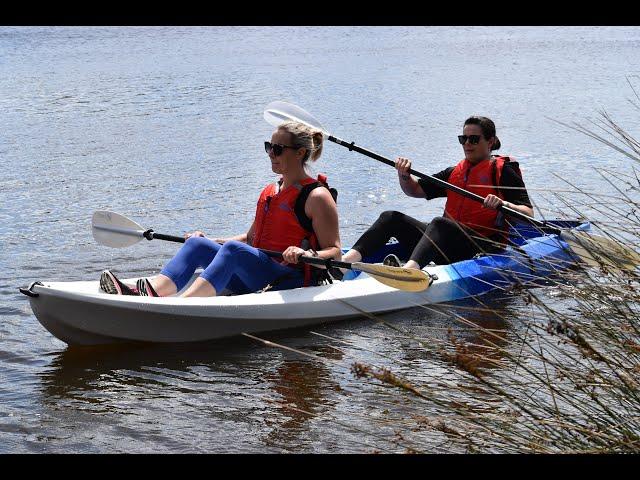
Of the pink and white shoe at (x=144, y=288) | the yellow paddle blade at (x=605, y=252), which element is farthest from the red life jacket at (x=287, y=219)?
the yellow paddle blade at (x=605, y=252)

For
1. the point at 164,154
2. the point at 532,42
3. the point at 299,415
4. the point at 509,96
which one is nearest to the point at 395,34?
the point at 532,42

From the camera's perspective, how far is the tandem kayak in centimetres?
500

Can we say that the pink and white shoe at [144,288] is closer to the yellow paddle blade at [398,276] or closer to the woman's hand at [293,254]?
the woman's hand at [293,254]

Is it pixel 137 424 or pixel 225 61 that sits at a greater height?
pixel 225 61

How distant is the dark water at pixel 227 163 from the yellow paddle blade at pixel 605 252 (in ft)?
0.96

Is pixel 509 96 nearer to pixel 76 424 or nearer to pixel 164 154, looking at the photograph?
pixel 164 154

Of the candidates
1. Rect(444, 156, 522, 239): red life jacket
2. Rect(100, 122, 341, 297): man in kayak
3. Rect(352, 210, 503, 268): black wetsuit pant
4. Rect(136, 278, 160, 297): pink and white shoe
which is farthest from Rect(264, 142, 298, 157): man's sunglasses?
Rect(444, 156, 522, 239): red life jacket

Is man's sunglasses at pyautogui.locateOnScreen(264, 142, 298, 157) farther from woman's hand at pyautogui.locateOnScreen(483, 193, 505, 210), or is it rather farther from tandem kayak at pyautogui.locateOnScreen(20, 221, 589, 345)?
woman's hand at pyautogui.locateOnScreen(483, 193, 505, 210)

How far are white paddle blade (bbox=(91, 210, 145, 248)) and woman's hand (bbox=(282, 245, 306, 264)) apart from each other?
1.26m

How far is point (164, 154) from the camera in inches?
470

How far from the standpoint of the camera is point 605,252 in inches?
134

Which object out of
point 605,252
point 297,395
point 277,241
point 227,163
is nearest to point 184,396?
point 297,395

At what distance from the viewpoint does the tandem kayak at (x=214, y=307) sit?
5.00 metres

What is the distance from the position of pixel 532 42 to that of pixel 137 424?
21731mm
